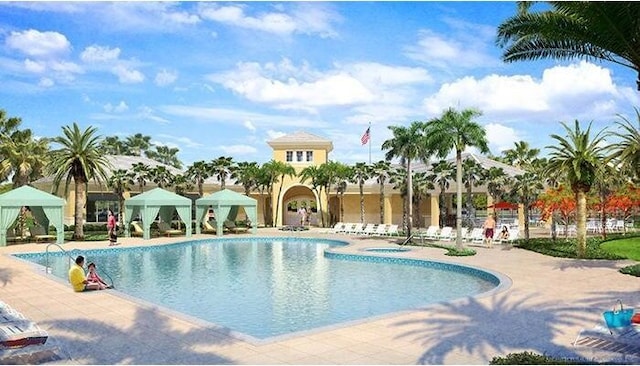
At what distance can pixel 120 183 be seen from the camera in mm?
36625

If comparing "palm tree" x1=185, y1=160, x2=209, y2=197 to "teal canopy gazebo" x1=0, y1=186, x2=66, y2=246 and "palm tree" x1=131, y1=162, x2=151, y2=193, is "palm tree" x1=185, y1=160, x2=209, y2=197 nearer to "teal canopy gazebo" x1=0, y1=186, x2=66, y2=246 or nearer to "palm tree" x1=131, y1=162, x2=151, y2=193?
"palm tree" x1=131, y1=162, x2=151, y2=193

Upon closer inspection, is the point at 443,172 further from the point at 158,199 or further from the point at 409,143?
the point at 158,199

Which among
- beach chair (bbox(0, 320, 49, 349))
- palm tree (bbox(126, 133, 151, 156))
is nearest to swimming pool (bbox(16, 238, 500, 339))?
beach chair (bbox(0, 320, 49, 349))

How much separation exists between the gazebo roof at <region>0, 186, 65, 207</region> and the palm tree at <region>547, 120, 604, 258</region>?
2319 cm

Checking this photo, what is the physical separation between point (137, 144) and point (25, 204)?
199 ft

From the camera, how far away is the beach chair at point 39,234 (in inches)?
1123

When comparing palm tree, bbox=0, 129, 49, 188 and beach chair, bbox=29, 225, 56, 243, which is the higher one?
palm tree, bbox=0, 129, 49, 188

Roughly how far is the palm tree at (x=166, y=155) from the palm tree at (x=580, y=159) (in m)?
75.0

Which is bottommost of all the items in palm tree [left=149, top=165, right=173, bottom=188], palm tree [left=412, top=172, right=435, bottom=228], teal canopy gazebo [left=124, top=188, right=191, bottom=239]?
teal canopy gazebo [left=124, top=188, right=191, bottom=239]

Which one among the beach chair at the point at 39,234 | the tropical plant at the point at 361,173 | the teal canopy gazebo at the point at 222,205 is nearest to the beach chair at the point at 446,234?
the tropical plant at the point at 361,173

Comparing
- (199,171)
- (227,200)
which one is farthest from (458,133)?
(199,171)

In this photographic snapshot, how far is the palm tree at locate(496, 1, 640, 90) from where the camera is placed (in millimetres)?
9586

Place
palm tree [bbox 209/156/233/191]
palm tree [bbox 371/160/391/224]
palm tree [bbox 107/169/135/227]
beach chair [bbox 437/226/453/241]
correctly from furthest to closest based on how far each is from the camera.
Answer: palm tree [bbox 209/156/233/191]
palm tree [bbox 371/160/391/224]
palm tree [bbox 107/169/135/227]
beach chair [bbox 437/226/453/241]

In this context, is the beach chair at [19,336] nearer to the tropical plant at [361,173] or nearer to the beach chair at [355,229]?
the beach chair at [355,229]
